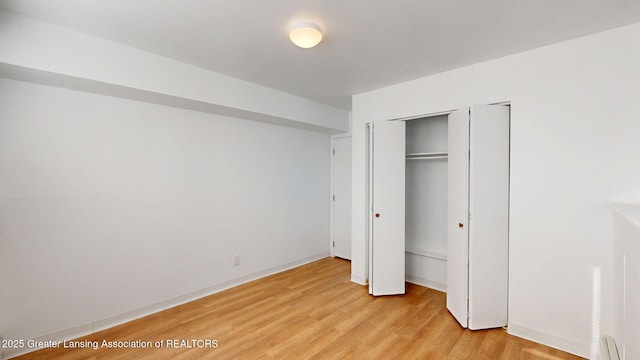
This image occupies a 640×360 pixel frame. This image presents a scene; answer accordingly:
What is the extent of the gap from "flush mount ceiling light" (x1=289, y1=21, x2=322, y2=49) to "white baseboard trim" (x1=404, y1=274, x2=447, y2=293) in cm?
318

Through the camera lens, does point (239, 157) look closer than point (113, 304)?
No

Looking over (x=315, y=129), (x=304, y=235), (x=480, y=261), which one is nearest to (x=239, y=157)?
(x=315, y=129)

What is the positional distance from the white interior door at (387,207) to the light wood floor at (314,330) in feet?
0.74

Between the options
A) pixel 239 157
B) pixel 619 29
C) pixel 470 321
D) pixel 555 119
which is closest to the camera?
pixel 619 29

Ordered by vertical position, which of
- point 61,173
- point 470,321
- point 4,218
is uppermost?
point 61,173

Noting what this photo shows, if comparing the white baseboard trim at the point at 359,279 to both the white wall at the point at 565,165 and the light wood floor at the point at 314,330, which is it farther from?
the white wall at the point at 565,165

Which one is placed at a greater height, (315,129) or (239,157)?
(315,129)

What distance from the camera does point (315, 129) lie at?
14.1 ft

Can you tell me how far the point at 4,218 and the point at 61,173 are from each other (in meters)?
0.48

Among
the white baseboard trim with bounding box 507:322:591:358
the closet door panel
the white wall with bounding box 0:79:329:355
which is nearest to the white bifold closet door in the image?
the closet door panel

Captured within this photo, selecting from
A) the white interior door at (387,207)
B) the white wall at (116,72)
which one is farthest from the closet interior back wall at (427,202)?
the white wall at (116,72)

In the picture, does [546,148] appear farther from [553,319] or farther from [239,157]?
[239,157]

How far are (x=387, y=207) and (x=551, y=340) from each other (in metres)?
1.81

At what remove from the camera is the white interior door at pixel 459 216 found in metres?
2.53
